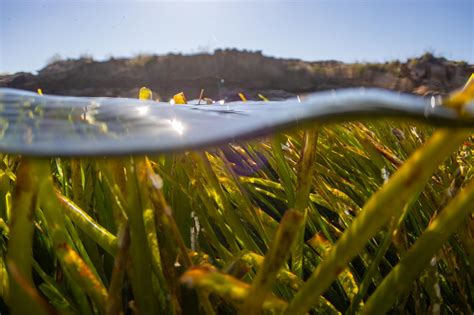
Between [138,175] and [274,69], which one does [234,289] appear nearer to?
[138,175]

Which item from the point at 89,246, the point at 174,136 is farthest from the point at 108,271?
the point at 174,136

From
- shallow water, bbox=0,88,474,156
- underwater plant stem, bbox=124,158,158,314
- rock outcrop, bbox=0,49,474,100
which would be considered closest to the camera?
shallow water, bbox=0,88,474,156


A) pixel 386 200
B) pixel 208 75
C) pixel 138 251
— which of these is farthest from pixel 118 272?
pixel 208 75

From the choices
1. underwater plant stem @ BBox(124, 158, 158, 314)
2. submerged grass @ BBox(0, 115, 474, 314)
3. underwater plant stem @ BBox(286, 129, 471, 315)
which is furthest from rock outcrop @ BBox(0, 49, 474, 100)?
underwater plant stem @ BBox(286, 129, 471, 315)

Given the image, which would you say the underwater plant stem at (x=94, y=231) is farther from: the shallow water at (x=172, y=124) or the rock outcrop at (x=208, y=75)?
the rock outcrop at (x=208, y=75)

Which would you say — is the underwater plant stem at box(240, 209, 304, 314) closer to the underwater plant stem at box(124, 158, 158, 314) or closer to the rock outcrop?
the underwater plant stem at box(124, 158, 158, 314)

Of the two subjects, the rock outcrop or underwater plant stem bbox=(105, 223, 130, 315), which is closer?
underwater plant stem bbox=(105, 223, 130, 315)
